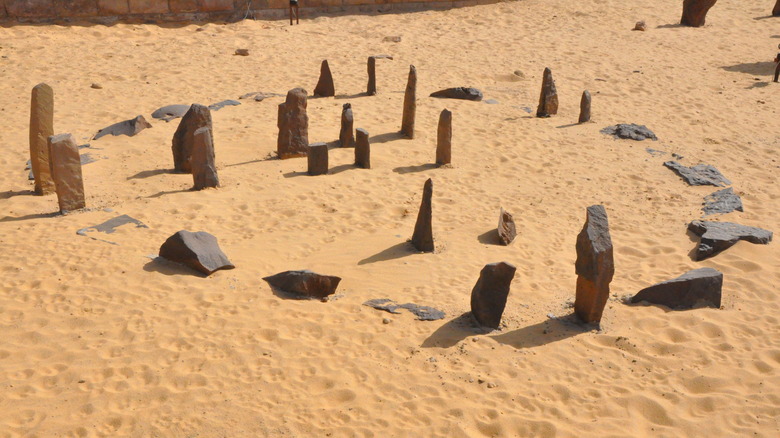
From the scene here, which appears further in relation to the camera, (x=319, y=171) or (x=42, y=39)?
(x=42, y=39)

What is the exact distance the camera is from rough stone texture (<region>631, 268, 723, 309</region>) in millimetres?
7383

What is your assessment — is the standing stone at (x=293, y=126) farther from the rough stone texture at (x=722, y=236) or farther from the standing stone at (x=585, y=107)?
the rough stone texture at (x=722, y=236)

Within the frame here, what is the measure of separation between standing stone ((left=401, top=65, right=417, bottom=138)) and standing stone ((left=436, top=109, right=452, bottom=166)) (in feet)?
3.23

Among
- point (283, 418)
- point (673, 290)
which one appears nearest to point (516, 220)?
point (673, 290)

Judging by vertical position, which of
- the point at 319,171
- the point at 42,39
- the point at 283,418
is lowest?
the point at 283,418

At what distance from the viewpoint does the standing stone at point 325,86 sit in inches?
541

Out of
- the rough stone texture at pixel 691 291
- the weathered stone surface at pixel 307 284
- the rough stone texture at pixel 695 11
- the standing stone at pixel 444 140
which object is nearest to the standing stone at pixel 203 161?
the weathered stone surface at pixel 307 284

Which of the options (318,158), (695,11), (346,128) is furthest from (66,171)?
(695,11)

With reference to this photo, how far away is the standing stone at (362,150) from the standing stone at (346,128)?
0.70 meters

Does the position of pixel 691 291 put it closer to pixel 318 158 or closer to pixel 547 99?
pixel 318 158

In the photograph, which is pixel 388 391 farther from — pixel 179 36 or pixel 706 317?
pixel 179 36

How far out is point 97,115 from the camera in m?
12.6

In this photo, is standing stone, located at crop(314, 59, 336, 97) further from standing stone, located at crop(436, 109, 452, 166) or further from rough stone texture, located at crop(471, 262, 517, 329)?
rough stone texture, located at crop(471, 262, 517, 329)

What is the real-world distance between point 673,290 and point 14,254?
6.80m
